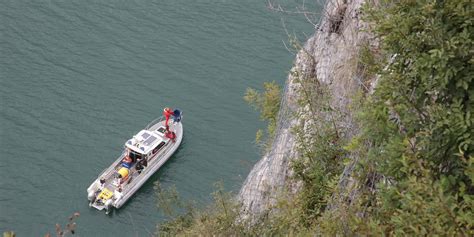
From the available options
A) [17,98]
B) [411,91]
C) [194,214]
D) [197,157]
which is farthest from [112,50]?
[411,91]

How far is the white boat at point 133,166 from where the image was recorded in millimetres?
36344

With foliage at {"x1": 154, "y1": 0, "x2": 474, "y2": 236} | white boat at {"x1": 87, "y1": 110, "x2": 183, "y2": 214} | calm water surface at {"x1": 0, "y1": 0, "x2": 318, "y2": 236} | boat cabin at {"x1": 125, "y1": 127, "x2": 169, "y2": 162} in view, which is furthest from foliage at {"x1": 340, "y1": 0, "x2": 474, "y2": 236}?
boat cabin at {"x1": 125, "y1": 127, "x2": 169, "y2": 162}

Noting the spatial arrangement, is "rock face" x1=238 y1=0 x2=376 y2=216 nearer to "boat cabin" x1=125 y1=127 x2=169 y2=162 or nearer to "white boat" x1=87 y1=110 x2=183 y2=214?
"white boat" x1=87 y1=110 x2=183 y2=214

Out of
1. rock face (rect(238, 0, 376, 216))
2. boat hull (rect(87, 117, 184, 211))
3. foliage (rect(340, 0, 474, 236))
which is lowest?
foliage (rect(340, 0, 474, 236))

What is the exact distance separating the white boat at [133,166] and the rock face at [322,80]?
19.6 metres

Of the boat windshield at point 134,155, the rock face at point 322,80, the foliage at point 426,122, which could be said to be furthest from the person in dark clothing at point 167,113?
the foliage at point 426,122

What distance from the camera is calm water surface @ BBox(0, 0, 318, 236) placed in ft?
122

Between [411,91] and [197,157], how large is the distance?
31830mm

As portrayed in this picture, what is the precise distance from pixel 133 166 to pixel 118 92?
727 cm

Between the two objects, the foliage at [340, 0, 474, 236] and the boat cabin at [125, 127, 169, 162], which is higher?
the boat cabin at [125, 127, 169, 162]

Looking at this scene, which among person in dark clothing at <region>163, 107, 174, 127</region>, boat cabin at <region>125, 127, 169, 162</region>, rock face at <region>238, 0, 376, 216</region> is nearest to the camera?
rock face at <region>238, 0, 376, 216</region>

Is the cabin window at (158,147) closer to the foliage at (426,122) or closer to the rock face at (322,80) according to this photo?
the rock face at (322,80)

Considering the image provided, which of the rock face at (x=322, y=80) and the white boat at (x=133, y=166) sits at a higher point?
the white boat at (x=133, y=166)

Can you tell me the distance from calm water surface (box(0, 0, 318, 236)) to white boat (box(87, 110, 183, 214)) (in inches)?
30.9
